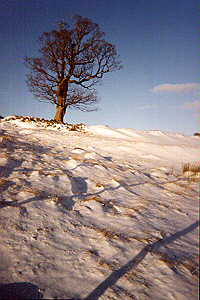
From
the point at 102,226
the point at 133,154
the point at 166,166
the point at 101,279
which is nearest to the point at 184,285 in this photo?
the point at 101,279

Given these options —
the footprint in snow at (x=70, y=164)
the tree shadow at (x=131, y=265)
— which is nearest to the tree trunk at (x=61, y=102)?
the footprint in snow at (x=70, y=164)

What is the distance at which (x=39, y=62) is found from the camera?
29.7ft

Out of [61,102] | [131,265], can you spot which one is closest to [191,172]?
[131,265]

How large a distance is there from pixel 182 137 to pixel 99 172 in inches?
194

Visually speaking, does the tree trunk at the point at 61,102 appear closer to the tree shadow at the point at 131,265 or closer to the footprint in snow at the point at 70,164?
the footprint in snow at the point at 70,164

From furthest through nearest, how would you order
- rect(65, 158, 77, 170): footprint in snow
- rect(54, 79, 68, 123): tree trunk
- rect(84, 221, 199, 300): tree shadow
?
rect(54, 79, 68, 123): tree trunk
rect(65, 158, 77, 170): footprint in snow
rect(84, 221, 199, 300): tree shadow

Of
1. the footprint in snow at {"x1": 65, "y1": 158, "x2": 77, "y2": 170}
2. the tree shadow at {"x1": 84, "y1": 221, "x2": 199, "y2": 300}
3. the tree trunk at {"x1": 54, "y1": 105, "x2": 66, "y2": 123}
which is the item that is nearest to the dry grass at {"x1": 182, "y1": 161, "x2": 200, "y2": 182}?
the tree shadow at {"x1": 84, "y1": 221, "x2": 199, "y2": 300}

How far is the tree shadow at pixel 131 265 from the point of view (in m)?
1.04

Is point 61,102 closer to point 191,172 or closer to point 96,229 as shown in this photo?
point 191,172

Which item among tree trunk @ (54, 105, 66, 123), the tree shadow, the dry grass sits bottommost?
the tree shadow

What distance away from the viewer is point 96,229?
1.63 meters

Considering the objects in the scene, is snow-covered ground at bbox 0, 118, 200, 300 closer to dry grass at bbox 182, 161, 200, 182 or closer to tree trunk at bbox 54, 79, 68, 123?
dry grass at bbox 182, 161, 200, 182

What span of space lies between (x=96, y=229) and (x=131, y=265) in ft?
1.54

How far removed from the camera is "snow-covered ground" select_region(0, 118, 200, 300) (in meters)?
1.11
